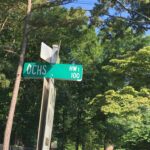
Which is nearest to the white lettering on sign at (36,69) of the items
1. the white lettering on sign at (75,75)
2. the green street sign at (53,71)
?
the green street sign at (53,71)

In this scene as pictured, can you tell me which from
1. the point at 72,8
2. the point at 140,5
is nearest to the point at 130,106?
the point at 140,5

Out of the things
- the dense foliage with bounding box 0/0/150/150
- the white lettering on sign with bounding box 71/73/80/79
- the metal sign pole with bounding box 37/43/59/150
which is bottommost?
the metal sign pole with bounding box 37/43/59/150

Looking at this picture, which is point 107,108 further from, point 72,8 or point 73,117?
point 73,117

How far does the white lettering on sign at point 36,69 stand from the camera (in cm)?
352

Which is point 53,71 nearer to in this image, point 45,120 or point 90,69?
point 45,120

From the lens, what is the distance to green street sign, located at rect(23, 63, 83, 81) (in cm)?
349

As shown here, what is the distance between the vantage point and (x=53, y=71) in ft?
11.5

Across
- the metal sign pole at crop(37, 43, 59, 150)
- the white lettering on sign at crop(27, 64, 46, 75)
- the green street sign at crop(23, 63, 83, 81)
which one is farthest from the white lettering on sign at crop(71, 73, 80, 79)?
the metal sign pole at crop(37, 43, 59, 150)

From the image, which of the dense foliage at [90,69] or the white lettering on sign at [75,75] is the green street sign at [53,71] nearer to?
the white lettering on sign at [75,75]

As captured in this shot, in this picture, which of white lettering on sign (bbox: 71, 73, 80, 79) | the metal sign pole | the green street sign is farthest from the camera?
white lettering on sign (bbox: 71, 73, 80, 79)

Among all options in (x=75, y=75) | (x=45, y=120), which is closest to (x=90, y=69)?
(x=75, y=75)

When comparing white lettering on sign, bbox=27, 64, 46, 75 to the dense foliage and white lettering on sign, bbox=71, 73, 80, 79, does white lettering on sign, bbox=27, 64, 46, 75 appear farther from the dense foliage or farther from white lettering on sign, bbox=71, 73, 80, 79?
the dense foliage

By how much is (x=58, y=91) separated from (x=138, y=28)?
9.48 metres

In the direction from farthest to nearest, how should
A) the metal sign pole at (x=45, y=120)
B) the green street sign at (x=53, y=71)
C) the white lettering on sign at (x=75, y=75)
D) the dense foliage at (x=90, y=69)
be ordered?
the dense foliage at (x=90, y=69) → the white lettering on sign at (x=75, y=75) → the green street sign at (x=53, y=71) → the metal sign pole at (x=45, y=120)
